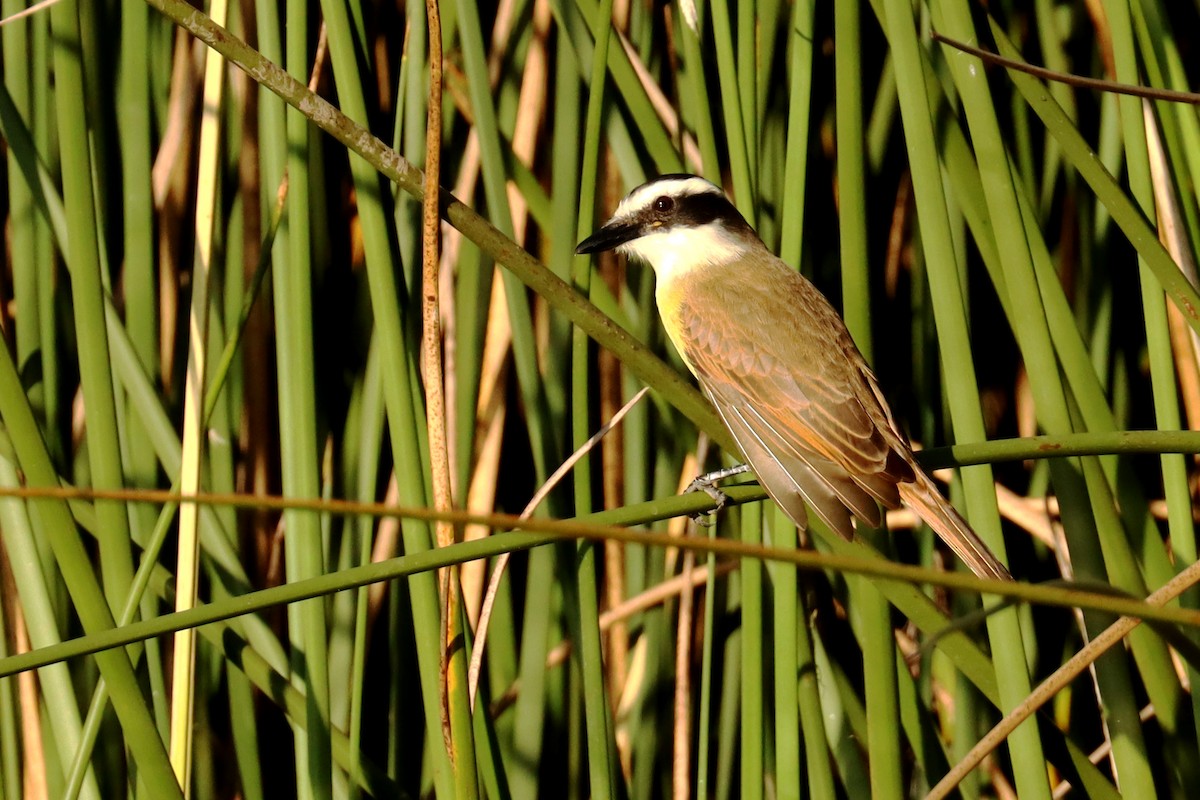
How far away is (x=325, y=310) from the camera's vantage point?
2062 millimetres

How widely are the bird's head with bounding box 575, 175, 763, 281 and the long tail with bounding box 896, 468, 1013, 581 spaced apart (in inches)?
19.4

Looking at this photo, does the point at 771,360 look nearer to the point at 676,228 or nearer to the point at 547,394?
the point at 676,228

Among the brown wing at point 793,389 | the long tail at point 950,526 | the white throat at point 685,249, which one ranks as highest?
the white throat at point 685,249

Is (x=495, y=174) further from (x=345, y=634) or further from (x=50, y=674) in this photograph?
(x=50, y=674)

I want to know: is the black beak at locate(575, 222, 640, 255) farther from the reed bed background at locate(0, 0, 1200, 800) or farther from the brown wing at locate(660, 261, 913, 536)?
the brown wing at locate(660, 261, 913, 536)

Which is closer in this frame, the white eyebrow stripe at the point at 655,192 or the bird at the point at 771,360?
the bird at the point at 771,360

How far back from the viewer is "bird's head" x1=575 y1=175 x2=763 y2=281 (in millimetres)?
2029

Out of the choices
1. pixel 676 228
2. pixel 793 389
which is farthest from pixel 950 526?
pixel 676 228

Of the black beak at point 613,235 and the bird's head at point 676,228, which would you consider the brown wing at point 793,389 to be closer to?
the bird's head at point 676,228

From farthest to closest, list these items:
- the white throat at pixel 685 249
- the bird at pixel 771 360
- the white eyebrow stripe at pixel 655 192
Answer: the white throat at pixel 685 249, the white eyebrow stripe at pixel 655 192, the bird at pixel 771 360

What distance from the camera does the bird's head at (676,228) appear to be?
203 centimetres

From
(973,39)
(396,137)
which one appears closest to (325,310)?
(396,137)

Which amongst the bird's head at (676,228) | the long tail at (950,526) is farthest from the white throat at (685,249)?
the long tail at (950,526)

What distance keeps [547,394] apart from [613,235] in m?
0.30
